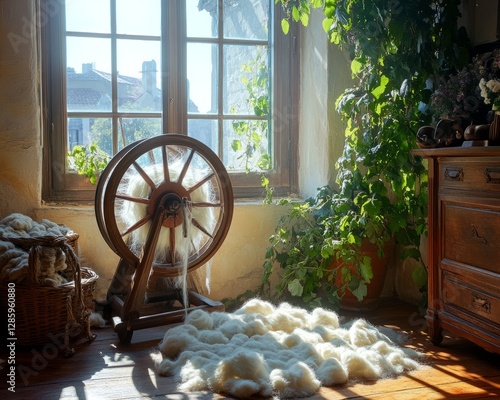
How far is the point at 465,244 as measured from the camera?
2.46 meters

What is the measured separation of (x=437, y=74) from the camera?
2.84 meters

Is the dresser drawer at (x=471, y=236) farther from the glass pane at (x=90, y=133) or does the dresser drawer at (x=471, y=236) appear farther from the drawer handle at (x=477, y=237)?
the glass pane at (x=90, y=133)

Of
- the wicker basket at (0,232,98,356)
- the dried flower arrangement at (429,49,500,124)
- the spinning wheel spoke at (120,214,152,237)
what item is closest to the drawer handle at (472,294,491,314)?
the dried flower arrangement at (429,49,500,124)

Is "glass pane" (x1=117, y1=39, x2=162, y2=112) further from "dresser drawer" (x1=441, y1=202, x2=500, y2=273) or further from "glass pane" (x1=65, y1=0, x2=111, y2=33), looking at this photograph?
"dresser drawer" (x1=441, y1=202, x2=500, y2=273)

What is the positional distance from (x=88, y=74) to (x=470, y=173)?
2121 mm

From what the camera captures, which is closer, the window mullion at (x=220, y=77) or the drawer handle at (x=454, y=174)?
the drawer handle at (x=454, y=174)

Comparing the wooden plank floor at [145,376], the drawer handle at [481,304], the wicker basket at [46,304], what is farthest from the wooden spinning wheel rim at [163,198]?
the drawer handle at [481,304]

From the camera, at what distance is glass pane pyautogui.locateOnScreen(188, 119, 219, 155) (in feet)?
12.0

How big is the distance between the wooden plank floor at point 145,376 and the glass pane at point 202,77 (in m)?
1.45

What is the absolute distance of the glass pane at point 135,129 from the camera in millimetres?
3516

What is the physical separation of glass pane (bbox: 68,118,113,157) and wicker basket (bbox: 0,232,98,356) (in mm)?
919

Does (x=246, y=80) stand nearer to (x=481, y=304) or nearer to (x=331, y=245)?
(x=331, y=245)

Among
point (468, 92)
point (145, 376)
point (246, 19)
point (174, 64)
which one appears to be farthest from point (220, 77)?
point (145, 376)

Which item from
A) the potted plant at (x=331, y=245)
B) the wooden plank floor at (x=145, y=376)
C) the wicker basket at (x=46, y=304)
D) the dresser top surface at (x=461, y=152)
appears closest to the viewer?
the wooden plank floor at (x=145, y=376)
